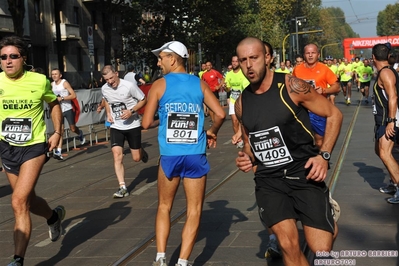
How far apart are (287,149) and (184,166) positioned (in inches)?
47.1

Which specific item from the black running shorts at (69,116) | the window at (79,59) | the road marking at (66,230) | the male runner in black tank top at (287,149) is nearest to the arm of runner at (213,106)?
the male runner in black tank top at (287,149)

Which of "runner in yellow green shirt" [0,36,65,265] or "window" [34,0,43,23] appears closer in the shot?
"runner in yellow green shirt" [0,36,65,265]

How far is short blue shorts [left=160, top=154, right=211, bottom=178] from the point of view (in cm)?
539

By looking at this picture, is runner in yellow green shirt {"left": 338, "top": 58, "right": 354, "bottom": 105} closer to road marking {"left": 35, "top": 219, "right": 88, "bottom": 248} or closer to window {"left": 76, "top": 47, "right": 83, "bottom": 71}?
window {"left": 76, "top": 47, "right": 83, "bottom": 71}

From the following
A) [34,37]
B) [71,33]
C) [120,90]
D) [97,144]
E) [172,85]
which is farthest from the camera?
[71,33]

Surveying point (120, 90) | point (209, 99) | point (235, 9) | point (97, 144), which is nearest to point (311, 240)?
point (209, 99)

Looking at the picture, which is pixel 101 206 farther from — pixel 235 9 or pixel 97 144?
pixel 235 9

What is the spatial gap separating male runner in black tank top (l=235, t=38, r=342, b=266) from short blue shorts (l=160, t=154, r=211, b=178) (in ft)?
3.04

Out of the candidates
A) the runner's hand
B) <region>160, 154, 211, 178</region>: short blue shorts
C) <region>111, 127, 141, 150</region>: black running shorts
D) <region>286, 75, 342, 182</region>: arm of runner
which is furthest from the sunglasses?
<region>111, 127, 141, 150</region>: black running shorts

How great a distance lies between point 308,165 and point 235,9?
118 ft

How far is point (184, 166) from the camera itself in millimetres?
5402

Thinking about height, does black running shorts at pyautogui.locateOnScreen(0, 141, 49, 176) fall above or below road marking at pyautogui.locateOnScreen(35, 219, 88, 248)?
above

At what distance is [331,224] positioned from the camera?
434cm

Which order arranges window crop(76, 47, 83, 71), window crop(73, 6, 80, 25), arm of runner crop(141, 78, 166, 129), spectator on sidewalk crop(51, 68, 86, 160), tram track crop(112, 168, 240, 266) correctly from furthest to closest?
1. window crop(73, 6, 80, 25)
2. window crop(76, 47, 83, 71)
3. spectator on sidewalk crop(51, 68, 86, 160)
4. tram track crop(112, 168, 240, 266)
5. arm of runner crop(141, 78, 166, 129)
